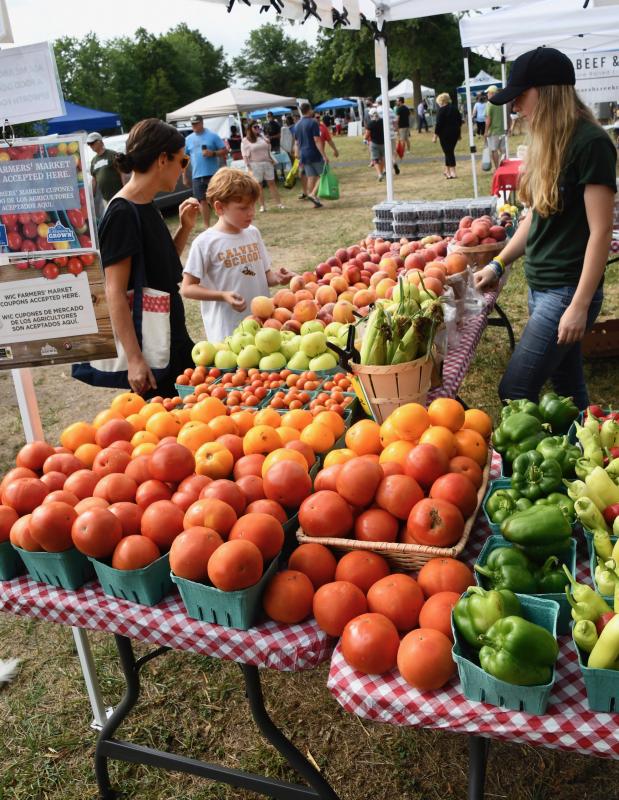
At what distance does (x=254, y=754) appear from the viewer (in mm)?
2697

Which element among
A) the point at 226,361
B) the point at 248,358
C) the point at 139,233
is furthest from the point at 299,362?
the point at 139,233

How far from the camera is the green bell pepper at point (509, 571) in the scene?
1.59 m

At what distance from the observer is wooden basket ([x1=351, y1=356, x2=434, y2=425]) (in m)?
2.55

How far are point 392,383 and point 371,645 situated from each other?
122cm

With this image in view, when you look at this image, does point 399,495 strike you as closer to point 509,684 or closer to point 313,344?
point 509,684

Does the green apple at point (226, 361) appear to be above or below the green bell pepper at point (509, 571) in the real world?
above

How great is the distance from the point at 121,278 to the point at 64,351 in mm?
743

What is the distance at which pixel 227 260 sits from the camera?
4.06 m

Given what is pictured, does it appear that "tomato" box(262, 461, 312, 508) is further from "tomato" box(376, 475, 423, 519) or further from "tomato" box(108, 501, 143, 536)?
"tomato" box(108, 501, 143, 536)

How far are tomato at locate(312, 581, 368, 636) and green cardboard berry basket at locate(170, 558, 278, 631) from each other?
154 mm

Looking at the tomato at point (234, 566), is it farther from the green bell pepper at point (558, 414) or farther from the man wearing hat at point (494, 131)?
the man wearing hat at point (494, 131)

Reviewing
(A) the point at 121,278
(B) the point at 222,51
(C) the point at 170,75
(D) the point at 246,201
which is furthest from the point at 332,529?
(B) the point at 222,51

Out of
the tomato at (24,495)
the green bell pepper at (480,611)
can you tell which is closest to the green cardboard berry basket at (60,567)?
the tomato at (24,495)

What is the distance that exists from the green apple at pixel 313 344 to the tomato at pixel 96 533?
1.65 m
